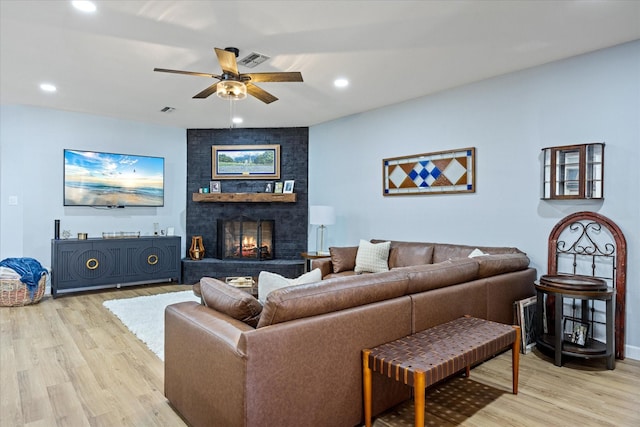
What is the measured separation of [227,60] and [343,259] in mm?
2830

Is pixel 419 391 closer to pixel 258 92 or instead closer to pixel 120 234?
pixel 258 92

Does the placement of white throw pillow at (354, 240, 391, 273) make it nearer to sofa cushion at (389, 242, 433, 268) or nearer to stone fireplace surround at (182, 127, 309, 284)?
sofa cushion at (389, 242, 433, 268)

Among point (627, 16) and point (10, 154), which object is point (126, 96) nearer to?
point (10, 154)

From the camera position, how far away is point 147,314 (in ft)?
14.0

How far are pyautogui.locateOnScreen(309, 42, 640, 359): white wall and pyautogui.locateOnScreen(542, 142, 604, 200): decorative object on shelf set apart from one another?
85 millimetres

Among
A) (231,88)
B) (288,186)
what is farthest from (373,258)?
(231,88)

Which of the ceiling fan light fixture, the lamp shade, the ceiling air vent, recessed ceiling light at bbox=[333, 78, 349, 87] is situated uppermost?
recessed ceiling light at bbox=[333, 78, 349, 87]

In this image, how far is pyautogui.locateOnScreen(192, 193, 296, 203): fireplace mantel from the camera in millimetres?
6230

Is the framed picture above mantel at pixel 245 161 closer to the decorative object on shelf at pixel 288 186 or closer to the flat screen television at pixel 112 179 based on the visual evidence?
the decorative object on shelf at pixel 288 186

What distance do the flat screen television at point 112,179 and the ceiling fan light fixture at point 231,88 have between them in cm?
344

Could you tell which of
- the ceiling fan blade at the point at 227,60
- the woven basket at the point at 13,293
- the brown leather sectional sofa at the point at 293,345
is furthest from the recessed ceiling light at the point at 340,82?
the woven basket at the point at 13,293

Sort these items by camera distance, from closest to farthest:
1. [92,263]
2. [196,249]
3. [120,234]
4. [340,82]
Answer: [340,82] < [92,263] < [120,234] < [196,249]

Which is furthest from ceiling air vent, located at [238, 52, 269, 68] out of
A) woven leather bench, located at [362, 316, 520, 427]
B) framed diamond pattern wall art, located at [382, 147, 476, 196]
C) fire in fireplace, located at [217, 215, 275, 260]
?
fire in fireplace, located at [217, 215, 275, 260]

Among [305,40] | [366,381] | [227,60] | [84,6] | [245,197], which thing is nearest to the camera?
[366,381]
